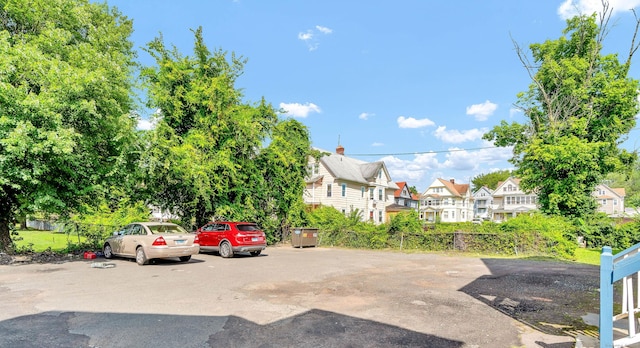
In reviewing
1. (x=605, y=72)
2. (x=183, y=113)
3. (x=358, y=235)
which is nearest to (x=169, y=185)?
(x=183, y=113)

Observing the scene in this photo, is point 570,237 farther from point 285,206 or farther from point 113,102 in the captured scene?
point 113,102

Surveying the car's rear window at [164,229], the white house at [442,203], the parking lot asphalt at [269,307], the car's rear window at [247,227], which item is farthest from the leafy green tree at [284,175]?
the white house at [442,203]

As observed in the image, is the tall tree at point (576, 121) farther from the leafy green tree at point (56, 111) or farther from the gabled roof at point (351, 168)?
the leafy green tree at point (56, 111)

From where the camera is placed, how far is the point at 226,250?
49.8ft

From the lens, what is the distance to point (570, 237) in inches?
820

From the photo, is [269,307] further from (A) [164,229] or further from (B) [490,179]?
(B) [490,179]

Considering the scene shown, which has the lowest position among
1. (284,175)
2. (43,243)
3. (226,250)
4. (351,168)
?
(43,243)

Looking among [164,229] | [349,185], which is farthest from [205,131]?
[349,185]

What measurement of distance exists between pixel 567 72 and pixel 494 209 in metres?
48.4

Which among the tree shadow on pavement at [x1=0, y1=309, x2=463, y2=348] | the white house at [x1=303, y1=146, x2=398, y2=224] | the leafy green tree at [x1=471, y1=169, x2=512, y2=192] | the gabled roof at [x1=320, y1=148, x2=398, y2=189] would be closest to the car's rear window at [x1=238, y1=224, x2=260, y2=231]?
the tree shadow on pavement at [x1=0, y1=309, x2=463, y2=348]

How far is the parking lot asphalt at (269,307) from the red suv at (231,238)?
3.36 metres

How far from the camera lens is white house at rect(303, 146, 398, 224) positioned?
1447 inches

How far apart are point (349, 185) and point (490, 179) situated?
78624mm

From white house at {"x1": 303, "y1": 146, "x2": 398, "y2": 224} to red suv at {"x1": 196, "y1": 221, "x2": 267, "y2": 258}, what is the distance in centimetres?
1710
